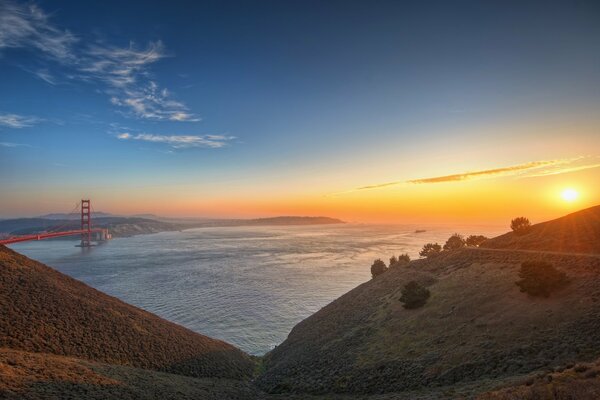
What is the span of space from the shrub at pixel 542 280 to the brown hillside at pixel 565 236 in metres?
9.17

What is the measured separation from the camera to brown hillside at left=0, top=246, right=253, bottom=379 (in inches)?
1013

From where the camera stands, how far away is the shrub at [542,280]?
2195cm

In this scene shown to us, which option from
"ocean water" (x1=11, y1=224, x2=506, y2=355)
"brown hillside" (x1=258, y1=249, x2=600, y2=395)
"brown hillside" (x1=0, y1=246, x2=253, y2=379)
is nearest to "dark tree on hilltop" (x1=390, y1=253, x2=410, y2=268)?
"ocean water" (x1=11, y1=224, x2=506, y2=355)

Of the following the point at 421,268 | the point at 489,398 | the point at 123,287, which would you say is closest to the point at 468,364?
the point at 489,398

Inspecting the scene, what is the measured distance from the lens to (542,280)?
21984 millimetres

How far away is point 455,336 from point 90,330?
1197 inches

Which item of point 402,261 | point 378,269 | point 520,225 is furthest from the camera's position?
point 402,261

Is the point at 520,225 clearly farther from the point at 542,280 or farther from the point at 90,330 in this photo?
the point at 90,330

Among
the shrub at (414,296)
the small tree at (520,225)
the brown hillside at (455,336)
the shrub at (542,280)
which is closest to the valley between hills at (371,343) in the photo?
the brown hillside at (455,336)

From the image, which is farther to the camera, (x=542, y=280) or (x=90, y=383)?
(x=542, y=280)

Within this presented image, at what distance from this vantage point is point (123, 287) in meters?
69.8

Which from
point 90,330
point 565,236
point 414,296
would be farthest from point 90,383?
point 565,236

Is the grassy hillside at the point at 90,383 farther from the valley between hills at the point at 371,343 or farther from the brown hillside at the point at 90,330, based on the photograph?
the brown hillside at the point at 90,330

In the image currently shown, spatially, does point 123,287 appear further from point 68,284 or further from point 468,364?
point 468,364
